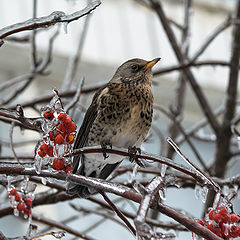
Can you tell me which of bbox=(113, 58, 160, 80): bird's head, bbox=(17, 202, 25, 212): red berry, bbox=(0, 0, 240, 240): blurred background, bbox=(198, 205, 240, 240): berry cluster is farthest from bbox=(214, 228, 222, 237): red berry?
bbox=(0, 0, 240, 240): blurred background

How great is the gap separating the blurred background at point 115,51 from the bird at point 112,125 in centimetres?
178

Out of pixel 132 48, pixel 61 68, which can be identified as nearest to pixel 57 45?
pixel 61 68

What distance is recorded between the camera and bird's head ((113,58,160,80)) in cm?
174

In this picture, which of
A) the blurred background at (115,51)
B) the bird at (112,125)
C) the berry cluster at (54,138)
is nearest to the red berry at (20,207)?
the berry cluster at (54,138)

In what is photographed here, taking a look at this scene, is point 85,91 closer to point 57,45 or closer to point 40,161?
point 40,161

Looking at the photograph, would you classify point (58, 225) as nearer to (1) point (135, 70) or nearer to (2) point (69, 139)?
(2) point (69, 139)

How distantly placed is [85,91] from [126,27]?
291 centimetres

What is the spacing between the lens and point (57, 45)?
3938mm

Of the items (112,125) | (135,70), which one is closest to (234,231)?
(112,125)

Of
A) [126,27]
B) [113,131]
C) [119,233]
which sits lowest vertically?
[119,233]

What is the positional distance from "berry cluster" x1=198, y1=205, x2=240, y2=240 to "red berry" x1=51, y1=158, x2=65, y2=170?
26cm

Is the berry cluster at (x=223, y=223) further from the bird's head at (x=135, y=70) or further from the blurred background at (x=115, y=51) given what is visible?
the blurred background at (x=115, y=51)

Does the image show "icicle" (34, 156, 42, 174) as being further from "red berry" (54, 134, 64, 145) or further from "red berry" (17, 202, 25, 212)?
"red berry" (17, 202, 25, 212)

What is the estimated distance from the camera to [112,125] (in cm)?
154
